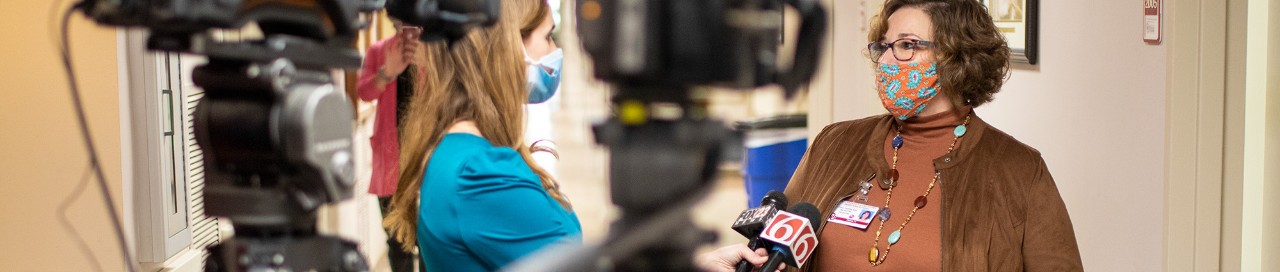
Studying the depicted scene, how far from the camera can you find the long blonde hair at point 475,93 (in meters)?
1.69

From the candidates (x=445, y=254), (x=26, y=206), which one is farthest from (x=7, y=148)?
(x=445, y=254)

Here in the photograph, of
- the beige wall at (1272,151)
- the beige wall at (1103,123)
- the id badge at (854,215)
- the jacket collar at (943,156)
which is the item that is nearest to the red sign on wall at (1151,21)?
the beige wall at (1103,123)

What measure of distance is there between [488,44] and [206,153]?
36.8 inches

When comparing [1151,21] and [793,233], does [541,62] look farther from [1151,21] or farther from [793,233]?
[1151,21]

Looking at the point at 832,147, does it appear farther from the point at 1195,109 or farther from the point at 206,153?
the point at 206,153

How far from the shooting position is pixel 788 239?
→ 56.7 inches

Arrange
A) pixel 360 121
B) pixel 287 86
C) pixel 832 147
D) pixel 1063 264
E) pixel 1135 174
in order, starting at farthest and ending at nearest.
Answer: pixel 360 121, pixel 1135 174, pixel 832 147, pixel 1063 264, pixel 287 86

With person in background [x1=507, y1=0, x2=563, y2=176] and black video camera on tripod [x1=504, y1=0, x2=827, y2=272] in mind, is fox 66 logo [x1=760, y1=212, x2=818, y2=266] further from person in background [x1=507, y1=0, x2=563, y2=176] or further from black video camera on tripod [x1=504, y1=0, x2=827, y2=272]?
black video camera on tripod [x1=504, y1=0, x2=827, y2=272]

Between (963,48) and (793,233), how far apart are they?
911mm

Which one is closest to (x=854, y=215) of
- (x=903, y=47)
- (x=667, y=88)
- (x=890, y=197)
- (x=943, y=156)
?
(x=890, y=197)

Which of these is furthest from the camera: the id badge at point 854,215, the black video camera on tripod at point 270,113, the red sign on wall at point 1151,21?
the red sign on wall at point 1151,21

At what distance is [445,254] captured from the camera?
5.62ft

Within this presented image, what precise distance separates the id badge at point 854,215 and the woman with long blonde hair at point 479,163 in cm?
65

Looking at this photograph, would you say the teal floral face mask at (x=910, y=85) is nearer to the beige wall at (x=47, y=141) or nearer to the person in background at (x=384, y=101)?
the person in background at (x=384, y=101)
